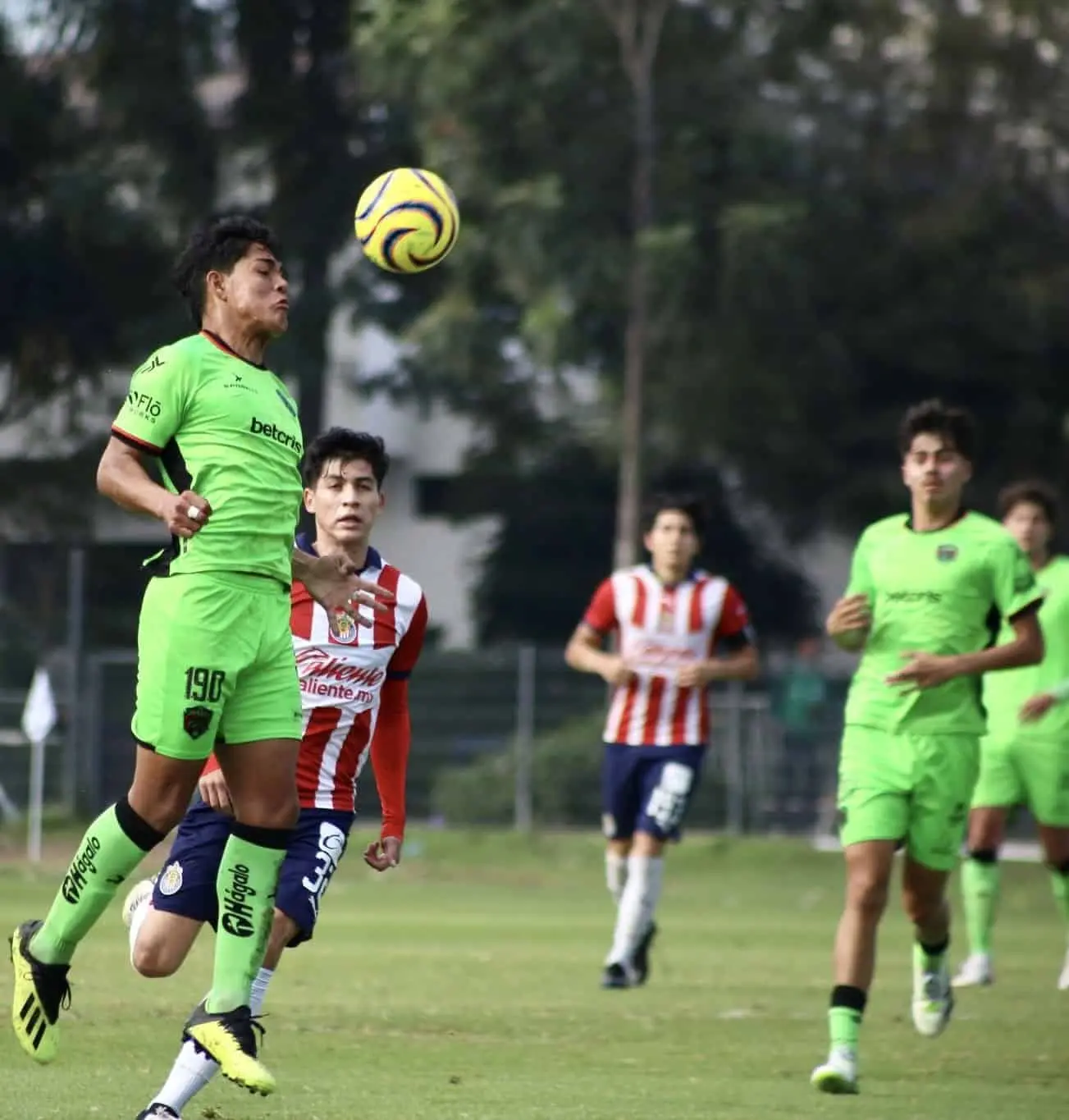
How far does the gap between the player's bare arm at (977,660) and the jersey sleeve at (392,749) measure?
78.4 inches

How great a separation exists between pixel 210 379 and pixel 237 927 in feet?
4.98

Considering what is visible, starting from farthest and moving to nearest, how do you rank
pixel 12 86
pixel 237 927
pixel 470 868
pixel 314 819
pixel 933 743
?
pixel 12 86 < pixel 470 868 < pixel 933 743 < pixel 314 819 < pixel 237 927

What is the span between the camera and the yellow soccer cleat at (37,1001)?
23.7 ft

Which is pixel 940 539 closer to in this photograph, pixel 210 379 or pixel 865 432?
pixel 210 379

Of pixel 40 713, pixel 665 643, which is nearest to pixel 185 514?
pixel 665 643

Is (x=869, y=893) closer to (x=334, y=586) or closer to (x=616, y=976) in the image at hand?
(x=334, y=586)

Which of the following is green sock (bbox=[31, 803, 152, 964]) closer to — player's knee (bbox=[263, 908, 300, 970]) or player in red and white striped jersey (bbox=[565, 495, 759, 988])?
player's knee (bbox=[263, 908, 300, 970])

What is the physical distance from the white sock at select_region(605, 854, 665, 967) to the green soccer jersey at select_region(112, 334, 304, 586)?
6.14m

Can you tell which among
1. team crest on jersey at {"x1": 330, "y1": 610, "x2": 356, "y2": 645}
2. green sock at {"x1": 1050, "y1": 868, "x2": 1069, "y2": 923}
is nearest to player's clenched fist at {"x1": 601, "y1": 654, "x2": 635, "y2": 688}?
green sock at {"x1": 1050, "y1": 868, "x2": 1069, "y2": 923}

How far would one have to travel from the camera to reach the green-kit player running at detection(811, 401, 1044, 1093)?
31.4ft

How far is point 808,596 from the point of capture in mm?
38188

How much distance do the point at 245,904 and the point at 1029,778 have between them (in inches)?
298

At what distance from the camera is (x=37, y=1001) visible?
7293mm

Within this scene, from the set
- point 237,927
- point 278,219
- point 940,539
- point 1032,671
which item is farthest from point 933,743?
point 278,219
